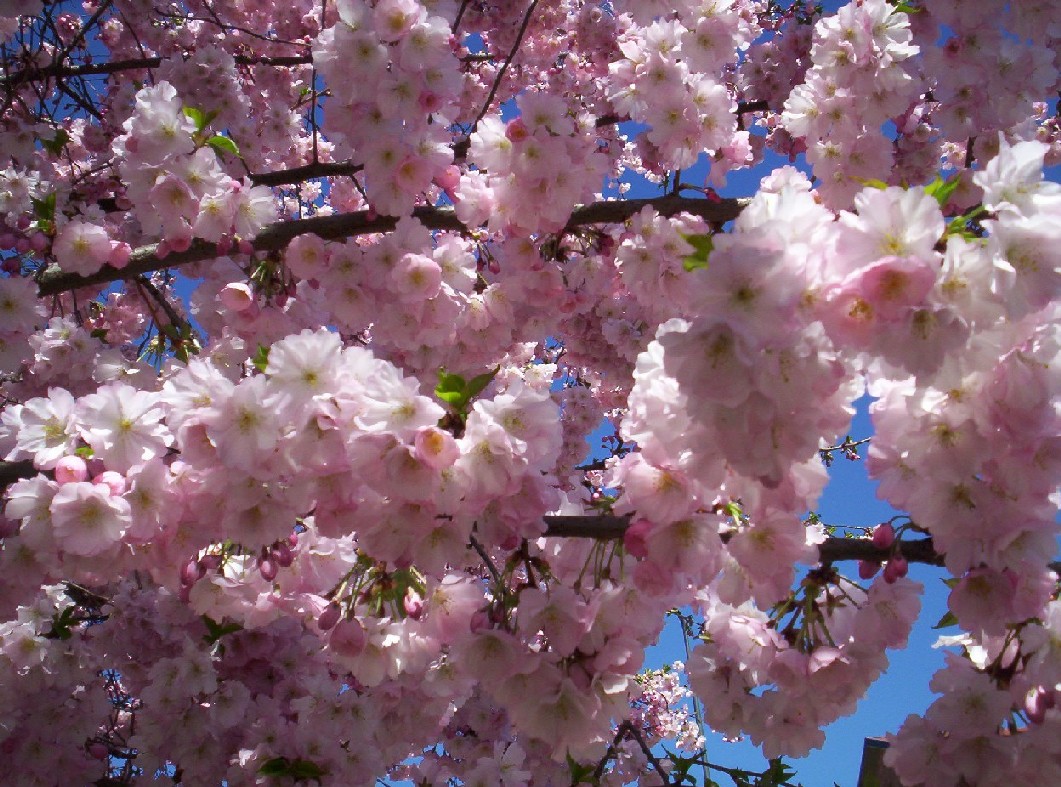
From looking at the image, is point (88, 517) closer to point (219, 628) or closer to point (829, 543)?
point (219, 628)

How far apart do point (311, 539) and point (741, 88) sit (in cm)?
426

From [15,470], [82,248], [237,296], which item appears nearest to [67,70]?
[82,248]

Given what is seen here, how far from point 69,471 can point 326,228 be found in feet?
5.43

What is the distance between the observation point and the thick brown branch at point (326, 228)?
3.12 m

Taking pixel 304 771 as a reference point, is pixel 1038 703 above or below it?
above

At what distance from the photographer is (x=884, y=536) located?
182cm

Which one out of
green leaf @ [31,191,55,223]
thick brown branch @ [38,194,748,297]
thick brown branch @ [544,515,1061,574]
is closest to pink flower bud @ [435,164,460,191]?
thick brown branch @ [38,194,748,297]

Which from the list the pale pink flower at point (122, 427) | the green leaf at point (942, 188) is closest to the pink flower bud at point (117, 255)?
the pale pink flower at point (122, 427)

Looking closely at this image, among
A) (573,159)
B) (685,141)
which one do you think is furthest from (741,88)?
(573,159)

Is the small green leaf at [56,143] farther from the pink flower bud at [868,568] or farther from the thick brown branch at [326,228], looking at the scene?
the pink flower bud at [868,568]

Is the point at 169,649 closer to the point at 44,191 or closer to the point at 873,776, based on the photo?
the point at 44,191

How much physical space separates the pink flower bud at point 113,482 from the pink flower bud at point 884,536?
1.79 metres

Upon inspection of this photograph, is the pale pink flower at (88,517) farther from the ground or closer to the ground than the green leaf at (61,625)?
closer to the ground

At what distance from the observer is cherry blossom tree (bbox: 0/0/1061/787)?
1.37 meters
